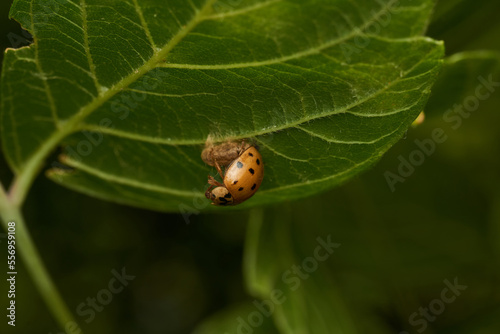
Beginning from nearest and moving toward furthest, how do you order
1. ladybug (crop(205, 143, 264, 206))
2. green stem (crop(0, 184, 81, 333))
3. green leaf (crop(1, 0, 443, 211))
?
green leaf (crop(1, 0, 443, 211)), ladybug (crop(205, 143, 264, 206)), green stem (crop(0, 184, 81, 333))

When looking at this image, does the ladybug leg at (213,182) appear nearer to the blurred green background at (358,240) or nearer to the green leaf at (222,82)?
the green leaf at (222,82)

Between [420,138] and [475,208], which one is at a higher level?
[420,138]

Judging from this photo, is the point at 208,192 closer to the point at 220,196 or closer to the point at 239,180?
the point at 220,196

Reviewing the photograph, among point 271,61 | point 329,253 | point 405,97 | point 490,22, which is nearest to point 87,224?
point 329,253

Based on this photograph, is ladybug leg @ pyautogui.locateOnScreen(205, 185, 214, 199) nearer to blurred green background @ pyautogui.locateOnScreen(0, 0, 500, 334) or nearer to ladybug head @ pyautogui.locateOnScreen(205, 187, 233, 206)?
ladybug head @ pyautogui.locateOnScreen(205, 187, 233, 206)

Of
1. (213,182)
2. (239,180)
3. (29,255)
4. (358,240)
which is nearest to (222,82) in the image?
(239,180)

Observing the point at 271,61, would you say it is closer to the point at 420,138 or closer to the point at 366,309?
the point at 420,138

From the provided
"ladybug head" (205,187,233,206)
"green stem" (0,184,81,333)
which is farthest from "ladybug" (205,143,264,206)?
"green stem" (0,184,81,333)

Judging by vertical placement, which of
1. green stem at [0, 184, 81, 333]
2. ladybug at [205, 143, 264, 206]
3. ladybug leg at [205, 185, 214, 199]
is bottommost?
ladybug at [205, 143, 264, 206]
